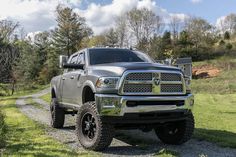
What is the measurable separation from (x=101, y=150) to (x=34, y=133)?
11.2 ft

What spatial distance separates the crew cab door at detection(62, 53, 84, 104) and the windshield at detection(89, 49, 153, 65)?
1.34 feet

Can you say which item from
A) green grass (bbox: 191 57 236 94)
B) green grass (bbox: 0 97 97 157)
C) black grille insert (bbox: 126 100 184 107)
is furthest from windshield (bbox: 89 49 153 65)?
green grass (bbox: 191 57 236 94)

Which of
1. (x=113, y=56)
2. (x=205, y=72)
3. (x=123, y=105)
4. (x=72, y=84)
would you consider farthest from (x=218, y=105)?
(x=205, y=72)

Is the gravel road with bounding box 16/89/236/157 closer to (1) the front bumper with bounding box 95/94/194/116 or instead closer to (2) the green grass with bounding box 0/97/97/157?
(2) the green grass with bounding box 0/97/97/157

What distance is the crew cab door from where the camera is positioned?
9.77 meters

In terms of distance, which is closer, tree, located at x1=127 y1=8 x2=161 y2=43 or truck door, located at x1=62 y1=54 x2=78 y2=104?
truck door, located at x1=62 y1=54 x2=78 y2=104

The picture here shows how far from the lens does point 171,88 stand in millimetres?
8305

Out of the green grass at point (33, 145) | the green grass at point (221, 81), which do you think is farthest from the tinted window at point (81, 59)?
the green grass at point (221, 81)

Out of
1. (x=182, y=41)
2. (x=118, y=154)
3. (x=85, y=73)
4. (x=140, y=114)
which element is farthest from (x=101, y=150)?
(x=182, y=41)

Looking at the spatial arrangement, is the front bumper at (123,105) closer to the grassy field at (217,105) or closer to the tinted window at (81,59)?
the grassy field at (217,105)

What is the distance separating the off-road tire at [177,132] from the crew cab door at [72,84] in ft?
7.12

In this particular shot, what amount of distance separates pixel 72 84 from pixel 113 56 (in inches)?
47.7

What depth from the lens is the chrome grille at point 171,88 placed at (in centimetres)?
817

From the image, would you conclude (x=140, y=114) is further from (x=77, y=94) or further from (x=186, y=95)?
(x=77, y=94)
